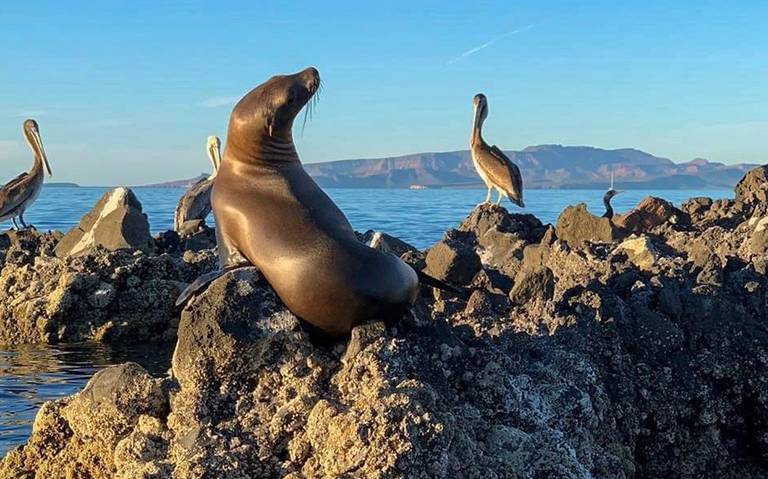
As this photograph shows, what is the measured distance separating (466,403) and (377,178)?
624 feet

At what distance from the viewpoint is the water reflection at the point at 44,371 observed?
7500mm

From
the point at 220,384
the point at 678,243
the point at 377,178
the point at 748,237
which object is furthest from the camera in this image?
the point at 377,178

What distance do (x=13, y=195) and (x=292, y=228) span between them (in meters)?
14.3

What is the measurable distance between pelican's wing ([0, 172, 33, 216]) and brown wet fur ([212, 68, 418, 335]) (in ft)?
44.4

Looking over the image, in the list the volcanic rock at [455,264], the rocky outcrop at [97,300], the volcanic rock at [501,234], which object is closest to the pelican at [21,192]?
the rocky outcrop at [97,300]

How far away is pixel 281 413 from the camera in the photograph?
15.2 feet

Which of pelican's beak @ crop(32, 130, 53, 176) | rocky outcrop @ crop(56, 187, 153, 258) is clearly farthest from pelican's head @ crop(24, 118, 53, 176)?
rocky outcrop @ crop(56, 187, 153, 258)

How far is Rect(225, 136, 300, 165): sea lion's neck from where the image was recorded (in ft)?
18.7

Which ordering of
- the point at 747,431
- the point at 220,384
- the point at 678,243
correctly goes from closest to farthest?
the point at 220,384 < the point at 747,431 < the point at 678,243

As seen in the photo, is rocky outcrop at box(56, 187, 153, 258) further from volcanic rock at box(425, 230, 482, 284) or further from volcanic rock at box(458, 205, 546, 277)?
volcanic rock at box(425, 230, 482, 284)

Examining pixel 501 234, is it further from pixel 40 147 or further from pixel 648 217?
pixel 40 147

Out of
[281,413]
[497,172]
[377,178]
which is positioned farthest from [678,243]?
[377,178]

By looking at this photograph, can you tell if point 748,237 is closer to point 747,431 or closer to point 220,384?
point 747,431

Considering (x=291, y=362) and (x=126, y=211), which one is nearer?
(x=291, y=362)
